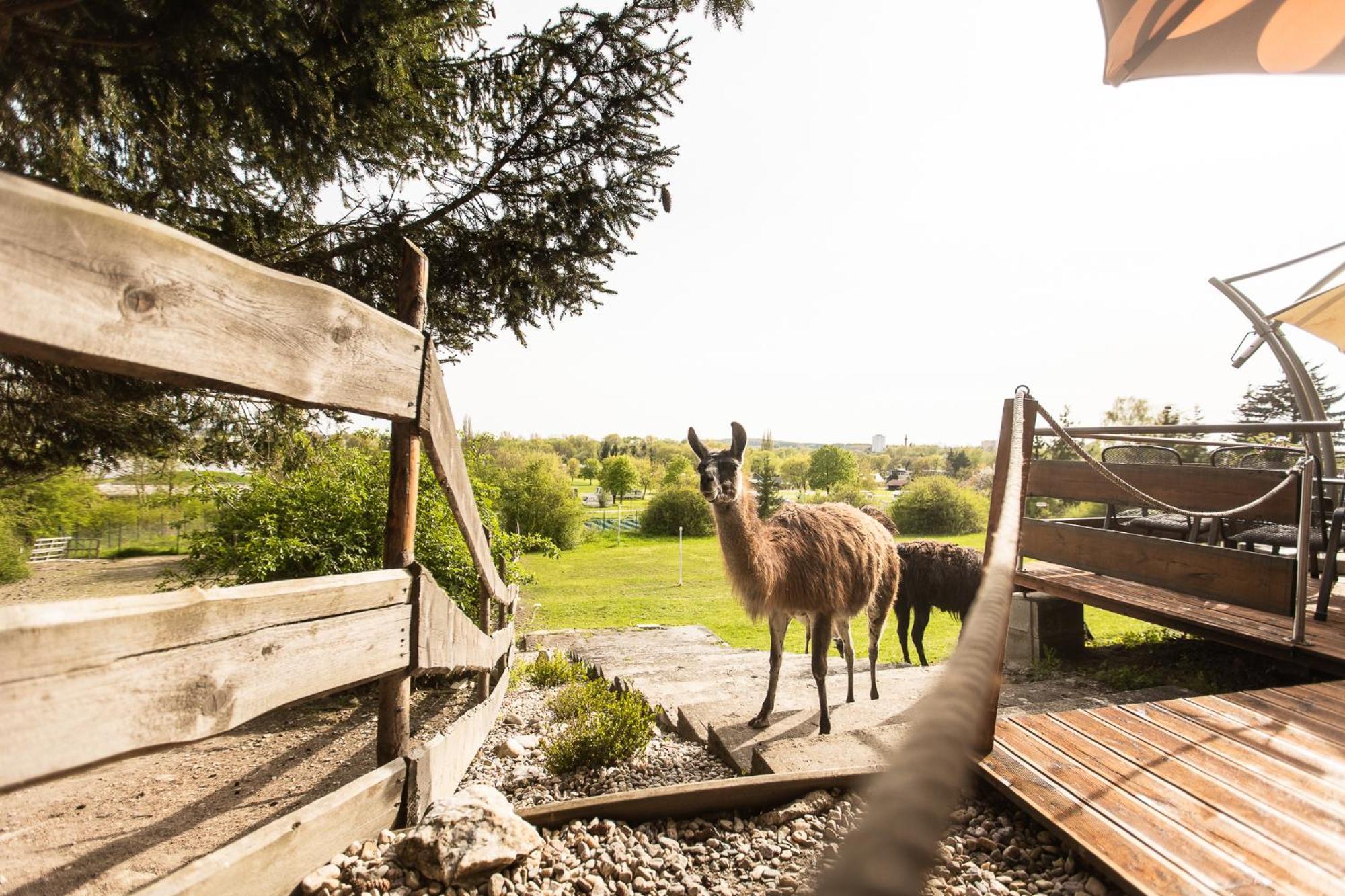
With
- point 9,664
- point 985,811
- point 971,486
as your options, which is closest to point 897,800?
point 9,664

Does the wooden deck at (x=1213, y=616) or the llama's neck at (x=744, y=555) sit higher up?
the llama's neck at (x=744, y=555)

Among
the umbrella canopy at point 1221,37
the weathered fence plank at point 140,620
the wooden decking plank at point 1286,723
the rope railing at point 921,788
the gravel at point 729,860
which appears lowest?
the gravel at point 729,860

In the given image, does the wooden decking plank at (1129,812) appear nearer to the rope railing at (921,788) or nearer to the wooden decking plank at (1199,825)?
the wooden decking plank at (1199,825)

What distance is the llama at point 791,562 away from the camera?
414 centimetres

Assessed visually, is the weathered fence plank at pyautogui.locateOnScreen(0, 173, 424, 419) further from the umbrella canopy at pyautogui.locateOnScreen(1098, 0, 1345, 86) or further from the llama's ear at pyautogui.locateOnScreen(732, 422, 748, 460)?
the umbrella canopy at pyautogui.locateOnScreen(1098, 0, 1345, 86)

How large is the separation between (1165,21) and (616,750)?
6118 millimetres

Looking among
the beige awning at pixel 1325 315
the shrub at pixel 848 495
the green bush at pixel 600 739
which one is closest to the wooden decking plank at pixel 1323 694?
the beige awning at pixel 1325 315

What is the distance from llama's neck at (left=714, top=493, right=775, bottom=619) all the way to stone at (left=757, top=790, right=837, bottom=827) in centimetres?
177

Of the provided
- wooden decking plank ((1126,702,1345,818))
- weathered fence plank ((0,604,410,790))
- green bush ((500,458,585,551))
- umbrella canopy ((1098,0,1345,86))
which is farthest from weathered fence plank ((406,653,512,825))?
green bush ((500,458,585,551))

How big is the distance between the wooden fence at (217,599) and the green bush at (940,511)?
3739 cm

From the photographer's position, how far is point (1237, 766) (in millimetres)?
2502

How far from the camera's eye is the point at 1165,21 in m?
3.92

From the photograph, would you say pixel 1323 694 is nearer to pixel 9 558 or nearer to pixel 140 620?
pixel 140 620

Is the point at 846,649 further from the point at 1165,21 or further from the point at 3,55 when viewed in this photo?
the point at 3,55
